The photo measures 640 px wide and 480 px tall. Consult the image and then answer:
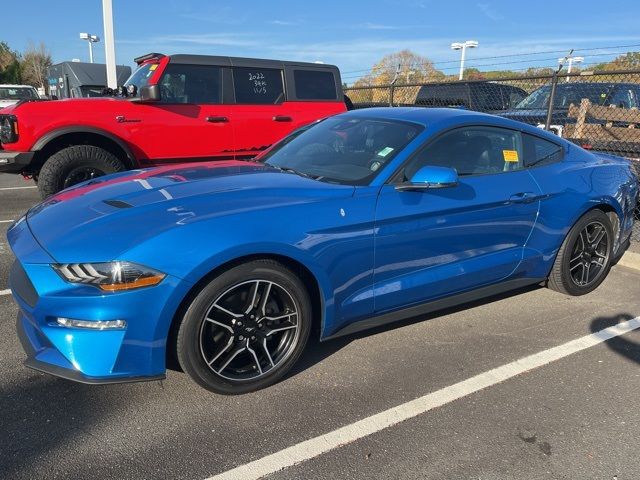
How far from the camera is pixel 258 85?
7105mm

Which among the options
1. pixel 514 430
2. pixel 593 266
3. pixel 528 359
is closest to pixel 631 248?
pixel 593 266

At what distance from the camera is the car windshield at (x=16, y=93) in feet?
63.4

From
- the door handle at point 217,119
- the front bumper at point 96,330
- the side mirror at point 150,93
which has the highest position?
the side mirror at point 150,93

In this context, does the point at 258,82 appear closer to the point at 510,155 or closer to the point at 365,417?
the point at 510,155

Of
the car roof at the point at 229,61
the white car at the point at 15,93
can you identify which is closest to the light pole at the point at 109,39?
the car roof at the point at 229,61

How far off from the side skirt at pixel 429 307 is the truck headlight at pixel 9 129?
4.86 meters

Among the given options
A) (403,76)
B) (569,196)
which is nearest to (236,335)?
(569,196)

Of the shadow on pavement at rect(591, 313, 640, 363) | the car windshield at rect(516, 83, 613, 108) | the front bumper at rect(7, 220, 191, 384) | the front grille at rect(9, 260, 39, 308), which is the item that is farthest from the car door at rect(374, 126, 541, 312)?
the car windshield at rect(516, 83, 613, 108)

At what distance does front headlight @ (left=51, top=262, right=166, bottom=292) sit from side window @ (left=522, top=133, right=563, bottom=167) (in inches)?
113

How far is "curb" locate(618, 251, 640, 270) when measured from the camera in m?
5.15

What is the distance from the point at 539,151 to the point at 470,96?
6868 millimetres

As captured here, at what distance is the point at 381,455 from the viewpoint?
7.76 ft

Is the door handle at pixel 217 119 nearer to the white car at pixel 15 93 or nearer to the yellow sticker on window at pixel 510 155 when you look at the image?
the yellow sticker on window at pixel 510 155

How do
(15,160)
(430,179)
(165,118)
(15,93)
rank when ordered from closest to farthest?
(430,179) < (15,160) < (165,118) < (15,93)
